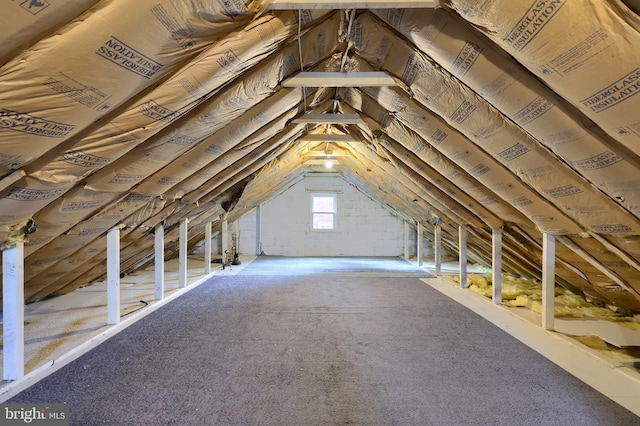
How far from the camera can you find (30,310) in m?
3.72

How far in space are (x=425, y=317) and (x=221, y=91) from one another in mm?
2976

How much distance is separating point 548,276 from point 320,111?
2.79m

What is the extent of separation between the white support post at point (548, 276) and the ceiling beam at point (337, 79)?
2.12 metres

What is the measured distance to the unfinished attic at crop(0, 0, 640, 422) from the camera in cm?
117

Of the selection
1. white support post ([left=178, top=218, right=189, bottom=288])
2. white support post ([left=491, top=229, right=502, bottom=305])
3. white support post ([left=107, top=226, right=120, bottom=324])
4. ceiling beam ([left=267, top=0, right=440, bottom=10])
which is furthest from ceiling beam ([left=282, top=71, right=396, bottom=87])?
white support post ([left=178, top=218, right=189, bottom=288])

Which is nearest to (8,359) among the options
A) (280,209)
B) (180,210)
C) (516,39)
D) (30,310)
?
(30,310)

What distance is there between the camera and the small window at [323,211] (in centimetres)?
912

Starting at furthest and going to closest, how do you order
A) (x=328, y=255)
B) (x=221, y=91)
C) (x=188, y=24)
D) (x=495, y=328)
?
(x=328, y=255), (x=495, y=328), (x=221, y=91), (x=188, y=24)

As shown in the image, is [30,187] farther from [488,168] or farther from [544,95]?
[488,168]

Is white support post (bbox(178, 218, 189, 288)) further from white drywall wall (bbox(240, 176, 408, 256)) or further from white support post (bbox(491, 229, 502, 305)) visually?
white drywall wall (bbox(240, 176, 408, 256))

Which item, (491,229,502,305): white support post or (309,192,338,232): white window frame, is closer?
(491,229,502,305): white support post

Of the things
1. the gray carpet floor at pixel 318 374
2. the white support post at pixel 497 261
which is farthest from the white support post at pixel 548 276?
the white support post at pixel 497 261

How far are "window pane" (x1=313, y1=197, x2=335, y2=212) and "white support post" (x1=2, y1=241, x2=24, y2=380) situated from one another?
23.9 feet

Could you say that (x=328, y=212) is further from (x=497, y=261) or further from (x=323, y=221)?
(x=497, y=261)
